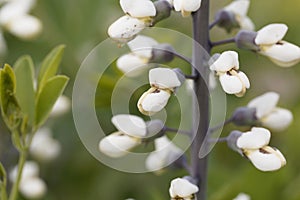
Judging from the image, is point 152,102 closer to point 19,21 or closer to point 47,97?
point 47,97

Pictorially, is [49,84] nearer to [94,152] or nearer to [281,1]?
[94,152]

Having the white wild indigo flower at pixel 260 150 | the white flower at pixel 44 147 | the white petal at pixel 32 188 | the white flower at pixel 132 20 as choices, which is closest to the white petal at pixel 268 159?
the white wild indigo flower at pixel 260 150

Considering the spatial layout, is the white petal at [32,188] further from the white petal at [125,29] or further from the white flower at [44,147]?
the white petal at [125,29]

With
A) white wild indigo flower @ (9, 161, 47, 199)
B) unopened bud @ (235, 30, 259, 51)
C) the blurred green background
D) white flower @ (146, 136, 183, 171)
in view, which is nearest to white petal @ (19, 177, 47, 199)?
white wild indigo flower @ (9, 161, 47, 199)

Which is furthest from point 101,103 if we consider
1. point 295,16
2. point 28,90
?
point 295,16

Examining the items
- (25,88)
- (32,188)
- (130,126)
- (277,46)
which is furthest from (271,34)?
(32,188)
